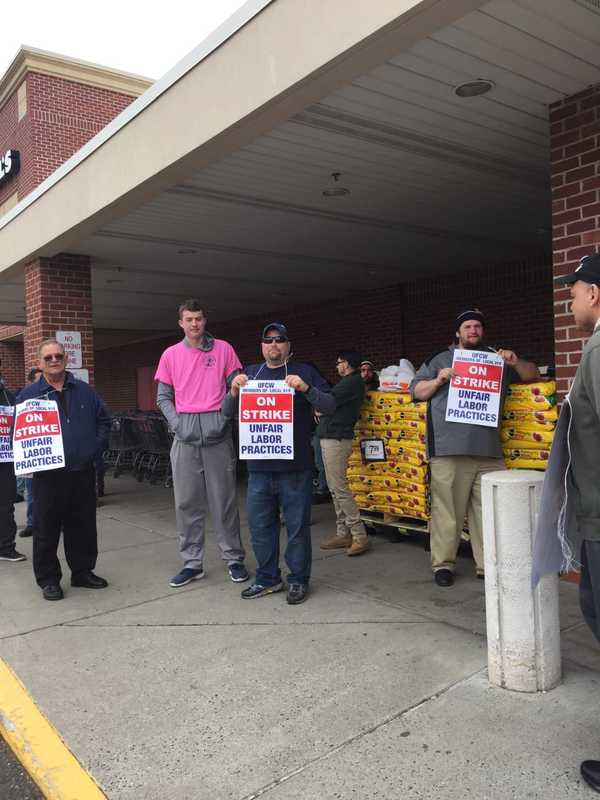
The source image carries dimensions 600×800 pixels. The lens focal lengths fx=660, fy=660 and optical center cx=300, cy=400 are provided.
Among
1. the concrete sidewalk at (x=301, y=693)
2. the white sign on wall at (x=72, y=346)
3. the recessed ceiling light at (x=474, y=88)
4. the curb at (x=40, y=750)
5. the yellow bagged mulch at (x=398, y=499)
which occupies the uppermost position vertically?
the recessed ceiling light at (x=474, y=88)

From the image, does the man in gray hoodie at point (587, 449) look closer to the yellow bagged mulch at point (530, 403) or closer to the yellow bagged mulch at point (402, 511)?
the yellow bagged mulch at point (530, 403)

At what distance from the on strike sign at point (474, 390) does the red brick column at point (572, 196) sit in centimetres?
45

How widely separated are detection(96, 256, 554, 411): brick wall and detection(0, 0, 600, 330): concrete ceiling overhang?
0.57 metres

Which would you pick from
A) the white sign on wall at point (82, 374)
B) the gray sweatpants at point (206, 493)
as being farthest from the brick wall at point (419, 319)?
the gray sweatpants at point (206, 493)

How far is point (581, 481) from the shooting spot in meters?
2.33

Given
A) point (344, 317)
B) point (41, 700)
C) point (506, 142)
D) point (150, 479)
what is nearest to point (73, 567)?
point (41, 700)

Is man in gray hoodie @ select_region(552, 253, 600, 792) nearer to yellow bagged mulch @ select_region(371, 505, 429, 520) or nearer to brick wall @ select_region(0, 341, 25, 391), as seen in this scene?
yellow bagged mulch @ select_region(371, 505, 429, 520)

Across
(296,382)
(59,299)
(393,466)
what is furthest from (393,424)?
(59,299)

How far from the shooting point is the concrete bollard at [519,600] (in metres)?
3.05

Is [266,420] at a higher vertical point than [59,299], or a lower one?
lower

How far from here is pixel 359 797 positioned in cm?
237

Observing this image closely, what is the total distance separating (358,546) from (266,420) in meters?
1.78

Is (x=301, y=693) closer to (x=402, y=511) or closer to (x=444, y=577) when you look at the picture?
(x=444, y=577)

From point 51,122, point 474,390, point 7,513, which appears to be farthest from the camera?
point 51,122
